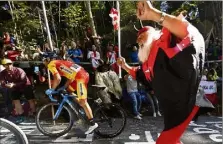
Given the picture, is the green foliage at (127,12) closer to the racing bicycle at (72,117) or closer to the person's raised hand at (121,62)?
A: the person's raised hand at (121,62)

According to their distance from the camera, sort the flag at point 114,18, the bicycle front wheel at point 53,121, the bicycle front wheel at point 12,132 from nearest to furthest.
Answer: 1. the bicycle front wheel at point 12,132
2. the flag at point 114,18
3. the bicycle front wheel at point 53,121

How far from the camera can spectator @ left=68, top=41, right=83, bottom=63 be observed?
103 inches

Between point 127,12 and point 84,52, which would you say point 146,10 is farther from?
point 84,52

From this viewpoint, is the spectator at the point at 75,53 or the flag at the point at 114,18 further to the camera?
the spectator at the point at 75,53

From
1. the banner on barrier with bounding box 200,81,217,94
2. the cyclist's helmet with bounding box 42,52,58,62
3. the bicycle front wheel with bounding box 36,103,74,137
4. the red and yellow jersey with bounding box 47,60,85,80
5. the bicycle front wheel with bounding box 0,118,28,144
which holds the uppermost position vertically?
the cyclist's helmet with bounding box 42,52,58,62

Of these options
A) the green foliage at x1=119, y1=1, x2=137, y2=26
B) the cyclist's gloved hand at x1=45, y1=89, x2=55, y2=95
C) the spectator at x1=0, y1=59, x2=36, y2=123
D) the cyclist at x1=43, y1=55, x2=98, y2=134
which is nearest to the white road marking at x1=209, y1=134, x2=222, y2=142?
the cyclist at x1=43, y1=55, x2=98, y2=134

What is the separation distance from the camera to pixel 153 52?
189 cm

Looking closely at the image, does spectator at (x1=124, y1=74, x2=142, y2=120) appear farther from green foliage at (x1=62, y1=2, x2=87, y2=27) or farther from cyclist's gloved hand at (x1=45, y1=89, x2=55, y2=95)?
cyclist's gloved hand at (x1=45, y1=89, x2=55, y2=95)

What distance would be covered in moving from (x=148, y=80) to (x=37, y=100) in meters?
1.14

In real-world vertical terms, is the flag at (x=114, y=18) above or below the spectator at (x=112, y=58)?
above

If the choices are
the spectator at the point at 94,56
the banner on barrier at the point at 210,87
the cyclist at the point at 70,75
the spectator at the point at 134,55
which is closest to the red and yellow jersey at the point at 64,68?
the cyclist at the point at 70,75

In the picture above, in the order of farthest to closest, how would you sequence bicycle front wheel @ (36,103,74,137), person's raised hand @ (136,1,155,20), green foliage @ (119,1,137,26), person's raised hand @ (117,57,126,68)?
Result: 1. bicycle front wheel @ (36,103,74,137)
2. green foliage @ (119,1,137,26)
3. person's raised hand @ (117,57,126,68)
4. person's raised hand @ (136,1,155,20)

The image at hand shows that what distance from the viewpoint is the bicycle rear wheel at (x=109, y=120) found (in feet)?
9.48

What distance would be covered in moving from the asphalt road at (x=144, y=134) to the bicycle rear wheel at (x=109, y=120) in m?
0.05
